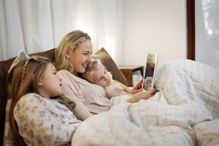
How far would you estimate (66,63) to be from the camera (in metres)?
1.75

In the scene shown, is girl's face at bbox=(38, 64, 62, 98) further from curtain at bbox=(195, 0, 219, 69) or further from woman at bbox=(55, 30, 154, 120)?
curtain at bbox=(195, 0, 219, 69)

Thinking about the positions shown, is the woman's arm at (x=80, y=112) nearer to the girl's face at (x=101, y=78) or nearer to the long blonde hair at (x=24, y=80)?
the long blonde hair at (x=24, y=80)

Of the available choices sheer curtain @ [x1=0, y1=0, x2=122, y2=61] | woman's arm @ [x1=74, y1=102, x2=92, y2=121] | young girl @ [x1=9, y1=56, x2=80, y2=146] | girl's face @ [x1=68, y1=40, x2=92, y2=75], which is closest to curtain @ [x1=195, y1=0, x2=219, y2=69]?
sheer curtain @ [x1=0, y1=0, x2=122, y2=61]

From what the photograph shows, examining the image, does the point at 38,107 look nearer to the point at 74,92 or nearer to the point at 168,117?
the point at 74,92

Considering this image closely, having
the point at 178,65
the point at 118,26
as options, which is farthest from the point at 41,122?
the point at 118,26

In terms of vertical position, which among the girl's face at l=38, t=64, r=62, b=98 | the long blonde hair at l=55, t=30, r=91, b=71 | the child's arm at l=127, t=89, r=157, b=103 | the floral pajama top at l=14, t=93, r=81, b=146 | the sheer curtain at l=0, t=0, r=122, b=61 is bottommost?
the child's arm at l=127, t=89, r=157, b=103

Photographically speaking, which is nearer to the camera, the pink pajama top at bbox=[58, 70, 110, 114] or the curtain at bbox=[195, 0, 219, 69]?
the pink pajama top at bbox=[58, 70, 110, 114]

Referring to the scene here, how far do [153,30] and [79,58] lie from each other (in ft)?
5.26

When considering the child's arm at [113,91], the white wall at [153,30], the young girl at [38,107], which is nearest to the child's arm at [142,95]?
the child's arm at [113,91]

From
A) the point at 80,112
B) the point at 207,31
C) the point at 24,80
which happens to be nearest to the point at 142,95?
the point at 80,112

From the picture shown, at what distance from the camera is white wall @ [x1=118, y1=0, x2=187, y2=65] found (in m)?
3.13

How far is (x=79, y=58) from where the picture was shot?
1773 mm

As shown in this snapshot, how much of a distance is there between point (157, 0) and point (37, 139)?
7.62ft

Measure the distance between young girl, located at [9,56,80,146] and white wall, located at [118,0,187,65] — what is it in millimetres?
1913
